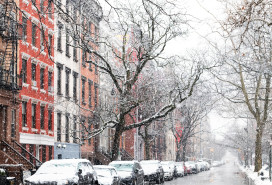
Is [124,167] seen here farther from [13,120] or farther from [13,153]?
[13,120]

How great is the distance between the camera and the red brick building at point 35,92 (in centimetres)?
3291

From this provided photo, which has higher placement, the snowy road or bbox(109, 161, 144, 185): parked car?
bbox(109, 161, 144, 185): parked car

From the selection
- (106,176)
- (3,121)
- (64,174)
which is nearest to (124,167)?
(106,176)

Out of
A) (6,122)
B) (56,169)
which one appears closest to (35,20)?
(6,122)

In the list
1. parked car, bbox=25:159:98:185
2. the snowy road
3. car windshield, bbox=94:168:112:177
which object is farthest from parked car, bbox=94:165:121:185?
the snowy road

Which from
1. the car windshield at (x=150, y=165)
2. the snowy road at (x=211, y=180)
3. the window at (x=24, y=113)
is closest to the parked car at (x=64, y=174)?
the car windshield at (x=150, y=165)

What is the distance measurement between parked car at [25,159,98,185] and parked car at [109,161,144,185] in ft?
19.1

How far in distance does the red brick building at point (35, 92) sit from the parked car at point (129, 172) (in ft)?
28.5

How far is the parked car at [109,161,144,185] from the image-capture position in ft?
82.8

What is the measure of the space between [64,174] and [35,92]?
60.3ft

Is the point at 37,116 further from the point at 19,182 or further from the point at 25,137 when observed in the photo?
the point at 19,182

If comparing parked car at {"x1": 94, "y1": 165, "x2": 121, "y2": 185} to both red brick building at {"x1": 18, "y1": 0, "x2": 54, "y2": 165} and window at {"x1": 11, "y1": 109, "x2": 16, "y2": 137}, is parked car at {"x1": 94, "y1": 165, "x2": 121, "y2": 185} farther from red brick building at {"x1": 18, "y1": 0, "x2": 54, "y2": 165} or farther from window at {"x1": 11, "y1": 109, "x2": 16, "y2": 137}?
red brick building at {"x1": 18, "y1": 0, "x2": 54, "y2": 165}

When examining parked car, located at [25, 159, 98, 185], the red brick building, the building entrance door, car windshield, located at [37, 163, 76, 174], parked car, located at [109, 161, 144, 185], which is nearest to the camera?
parked car, located at [25, 159, 98, 185]

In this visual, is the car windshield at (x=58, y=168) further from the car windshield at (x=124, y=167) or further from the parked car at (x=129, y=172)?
the car windshield at (x=124, y=167)
